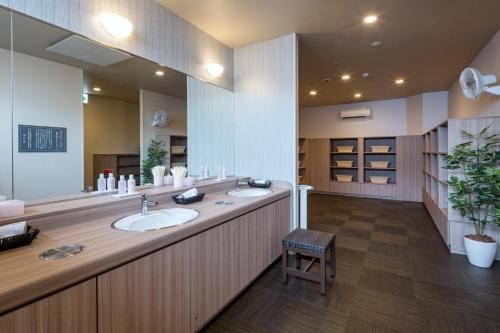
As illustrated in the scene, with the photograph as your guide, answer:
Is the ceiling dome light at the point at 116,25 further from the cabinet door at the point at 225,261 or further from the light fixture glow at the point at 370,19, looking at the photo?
the light fixture glow at the point at 370,19

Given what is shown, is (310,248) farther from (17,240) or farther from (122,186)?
(17,240)

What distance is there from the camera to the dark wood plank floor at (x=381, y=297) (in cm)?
177

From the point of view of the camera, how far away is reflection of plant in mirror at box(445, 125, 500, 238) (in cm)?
254

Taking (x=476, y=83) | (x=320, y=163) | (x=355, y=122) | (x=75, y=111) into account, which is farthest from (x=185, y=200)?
(x=355, y=122)

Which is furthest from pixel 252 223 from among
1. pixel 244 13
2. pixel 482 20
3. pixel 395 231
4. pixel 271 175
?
pixel 482 20

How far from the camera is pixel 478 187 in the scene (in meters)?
2.66

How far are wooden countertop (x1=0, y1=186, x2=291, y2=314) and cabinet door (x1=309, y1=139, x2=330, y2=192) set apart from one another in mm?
5749

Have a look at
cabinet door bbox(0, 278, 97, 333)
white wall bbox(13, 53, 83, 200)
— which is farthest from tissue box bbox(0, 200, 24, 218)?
cabinet door bbox(0, 278, 97, 333)

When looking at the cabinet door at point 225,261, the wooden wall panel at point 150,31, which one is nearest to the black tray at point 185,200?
the cabinet door at point 225,261

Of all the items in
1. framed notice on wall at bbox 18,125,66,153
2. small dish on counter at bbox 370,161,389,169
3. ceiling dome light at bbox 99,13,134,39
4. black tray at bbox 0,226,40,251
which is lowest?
black tray at bbox 0,226,40,251

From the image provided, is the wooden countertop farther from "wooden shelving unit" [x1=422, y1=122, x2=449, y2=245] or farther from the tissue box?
"wooden shelving unit" [x1=422, y1=122, x2=449, y2=245]

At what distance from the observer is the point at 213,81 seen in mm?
3002

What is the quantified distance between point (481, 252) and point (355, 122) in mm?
4881

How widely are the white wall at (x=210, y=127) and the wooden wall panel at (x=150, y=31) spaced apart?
153 mm
